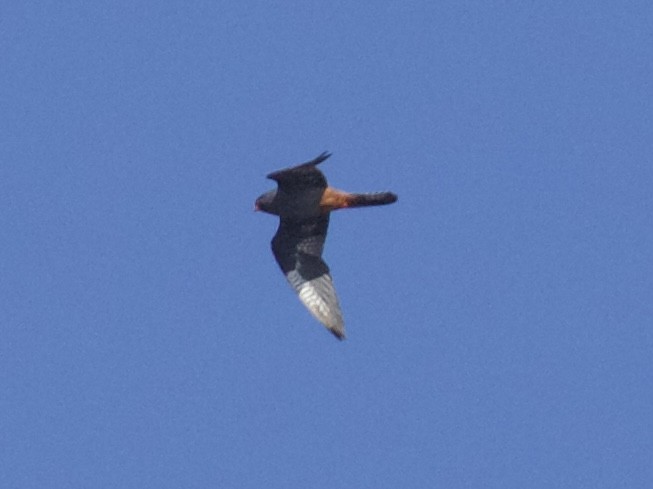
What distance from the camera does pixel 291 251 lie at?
2352cm

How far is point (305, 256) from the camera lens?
23484 millimetres

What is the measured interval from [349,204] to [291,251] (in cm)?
130

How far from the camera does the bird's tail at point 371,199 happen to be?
22406mm

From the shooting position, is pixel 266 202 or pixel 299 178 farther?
pixel 266 202

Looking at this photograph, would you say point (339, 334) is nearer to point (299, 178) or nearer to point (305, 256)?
point (305, 256)

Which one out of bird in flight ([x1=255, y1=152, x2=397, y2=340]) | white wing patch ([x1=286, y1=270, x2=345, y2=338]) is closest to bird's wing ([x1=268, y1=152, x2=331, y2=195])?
bird in flight ([x1=255, y1=152, x2=397, y2=340])

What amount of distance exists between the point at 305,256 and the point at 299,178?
159 cm

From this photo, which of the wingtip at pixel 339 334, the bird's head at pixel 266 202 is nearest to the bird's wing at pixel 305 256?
the bird's head at pixel 266 202

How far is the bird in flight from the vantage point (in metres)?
22.4

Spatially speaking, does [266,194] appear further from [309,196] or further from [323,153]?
[323,153]

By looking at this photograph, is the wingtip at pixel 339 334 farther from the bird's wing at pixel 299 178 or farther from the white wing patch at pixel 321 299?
the bird's wing at pixel 299 178

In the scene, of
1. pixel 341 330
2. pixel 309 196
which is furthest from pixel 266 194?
pixel 341 330

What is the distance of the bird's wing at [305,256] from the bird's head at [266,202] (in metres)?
0.29

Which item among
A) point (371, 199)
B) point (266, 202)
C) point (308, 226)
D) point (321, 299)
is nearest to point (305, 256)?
point (308, 226)
